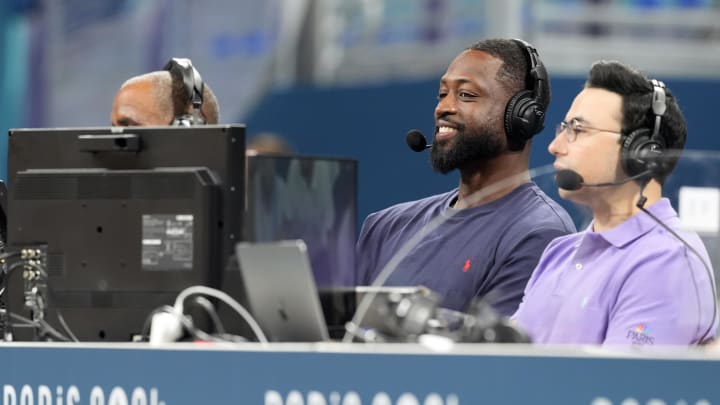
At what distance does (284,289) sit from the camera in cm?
199

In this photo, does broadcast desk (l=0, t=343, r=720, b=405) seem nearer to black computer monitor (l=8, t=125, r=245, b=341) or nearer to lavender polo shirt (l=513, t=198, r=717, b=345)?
black computer monitor (l=8, t=125, r=245, b=341)

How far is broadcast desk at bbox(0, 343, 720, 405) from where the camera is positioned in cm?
156

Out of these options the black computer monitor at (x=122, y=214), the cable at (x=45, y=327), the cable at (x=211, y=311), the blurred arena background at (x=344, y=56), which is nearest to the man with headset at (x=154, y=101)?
the black computer monitor at (x=122, y=214)

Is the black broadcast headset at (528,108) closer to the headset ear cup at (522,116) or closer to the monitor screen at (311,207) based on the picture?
the headset ear cup at (522,116)

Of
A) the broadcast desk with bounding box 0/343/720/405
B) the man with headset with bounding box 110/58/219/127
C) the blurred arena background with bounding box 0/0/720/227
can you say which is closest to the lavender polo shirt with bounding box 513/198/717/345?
the broadcast desk with bounding box 0/343/720/405

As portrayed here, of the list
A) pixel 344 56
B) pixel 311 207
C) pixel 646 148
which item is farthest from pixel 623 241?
pixel 344 56

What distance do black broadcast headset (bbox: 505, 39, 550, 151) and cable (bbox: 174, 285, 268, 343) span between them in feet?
3.40

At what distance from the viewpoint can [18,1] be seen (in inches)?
322

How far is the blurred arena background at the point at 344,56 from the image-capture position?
5.91m

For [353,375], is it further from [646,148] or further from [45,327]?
[646,148]

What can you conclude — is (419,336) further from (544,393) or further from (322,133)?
(322,133)

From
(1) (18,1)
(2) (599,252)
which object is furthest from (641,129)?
(1) (18,1)

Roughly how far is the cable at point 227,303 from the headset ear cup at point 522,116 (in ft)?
3.40

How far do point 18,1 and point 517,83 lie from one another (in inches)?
222
